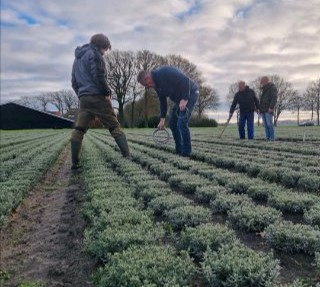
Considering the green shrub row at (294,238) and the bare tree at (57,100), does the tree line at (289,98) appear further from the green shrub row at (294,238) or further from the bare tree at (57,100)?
the green shrub row at (294,238)

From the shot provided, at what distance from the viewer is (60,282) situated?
2.95 meters

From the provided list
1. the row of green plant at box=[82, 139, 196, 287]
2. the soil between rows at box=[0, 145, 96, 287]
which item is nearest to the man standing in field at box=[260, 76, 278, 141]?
the soil between rows at box=[0, 145, 96, 287]

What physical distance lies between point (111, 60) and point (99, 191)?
57.7 metres

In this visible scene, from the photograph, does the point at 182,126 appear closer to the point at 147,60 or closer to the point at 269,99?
the point at 269,99

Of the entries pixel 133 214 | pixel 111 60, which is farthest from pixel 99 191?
pixel 111 60

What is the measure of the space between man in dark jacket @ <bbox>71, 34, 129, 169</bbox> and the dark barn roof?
5564 centimetres

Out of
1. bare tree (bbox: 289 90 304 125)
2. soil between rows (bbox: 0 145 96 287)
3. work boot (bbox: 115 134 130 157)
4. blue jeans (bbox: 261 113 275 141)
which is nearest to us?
soil between rows (bbox: 0 145 96 287)

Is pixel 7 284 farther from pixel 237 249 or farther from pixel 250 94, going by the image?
pixel 250 94

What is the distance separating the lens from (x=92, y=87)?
26.2 feet

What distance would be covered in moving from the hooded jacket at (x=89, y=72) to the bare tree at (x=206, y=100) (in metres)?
57.2

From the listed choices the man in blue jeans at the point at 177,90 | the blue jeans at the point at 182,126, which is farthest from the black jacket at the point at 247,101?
the man in blue jeans at the point at 177,90

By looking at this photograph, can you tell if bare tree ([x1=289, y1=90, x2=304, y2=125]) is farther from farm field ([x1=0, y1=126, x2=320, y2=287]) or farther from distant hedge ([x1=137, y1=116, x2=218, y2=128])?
farm field ([x1=0, y1=126, x2=320, y2=287])

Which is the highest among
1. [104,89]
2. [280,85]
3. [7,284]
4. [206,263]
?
[280,85]

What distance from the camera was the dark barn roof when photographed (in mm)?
62156
